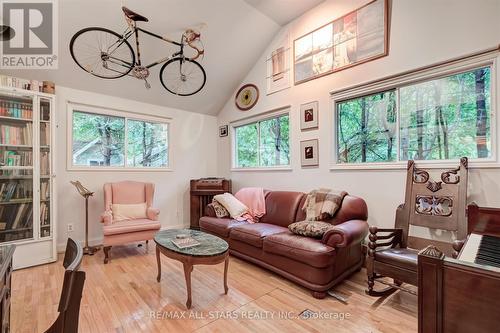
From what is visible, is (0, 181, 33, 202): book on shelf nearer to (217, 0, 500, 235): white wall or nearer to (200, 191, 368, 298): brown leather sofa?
(200, 191, 368, 298): brown leather sofa

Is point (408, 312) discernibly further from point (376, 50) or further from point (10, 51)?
point (10, 51)

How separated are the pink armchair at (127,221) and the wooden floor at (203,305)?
0.40 meters

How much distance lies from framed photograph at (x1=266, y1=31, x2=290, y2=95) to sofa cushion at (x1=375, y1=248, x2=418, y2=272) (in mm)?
2768


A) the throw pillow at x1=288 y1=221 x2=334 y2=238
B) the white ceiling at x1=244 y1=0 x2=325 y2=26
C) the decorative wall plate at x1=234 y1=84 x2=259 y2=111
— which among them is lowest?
the throw pillow at x1=288 y1=221 x2=334 y2=238

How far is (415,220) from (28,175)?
4553 millimetres

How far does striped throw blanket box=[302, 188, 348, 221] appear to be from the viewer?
2816mm

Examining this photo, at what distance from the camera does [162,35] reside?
11.0ft

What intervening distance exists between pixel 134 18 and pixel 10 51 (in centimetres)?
182

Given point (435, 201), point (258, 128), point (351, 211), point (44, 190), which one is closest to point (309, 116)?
point (258, 128)

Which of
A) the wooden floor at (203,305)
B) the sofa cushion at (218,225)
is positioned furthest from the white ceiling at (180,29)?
the wooden floor at (203,305)

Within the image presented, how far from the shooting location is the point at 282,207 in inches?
134

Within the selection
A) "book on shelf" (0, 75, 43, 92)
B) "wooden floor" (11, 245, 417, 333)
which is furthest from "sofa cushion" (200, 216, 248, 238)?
"book on shelf" (0, 75, 43, 92)

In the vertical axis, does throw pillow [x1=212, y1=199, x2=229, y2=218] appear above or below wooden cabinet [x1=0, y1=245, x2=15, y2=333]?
below

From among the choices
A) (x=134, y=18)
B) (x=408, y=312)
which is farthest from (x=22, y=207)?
(x=408, y=312)
